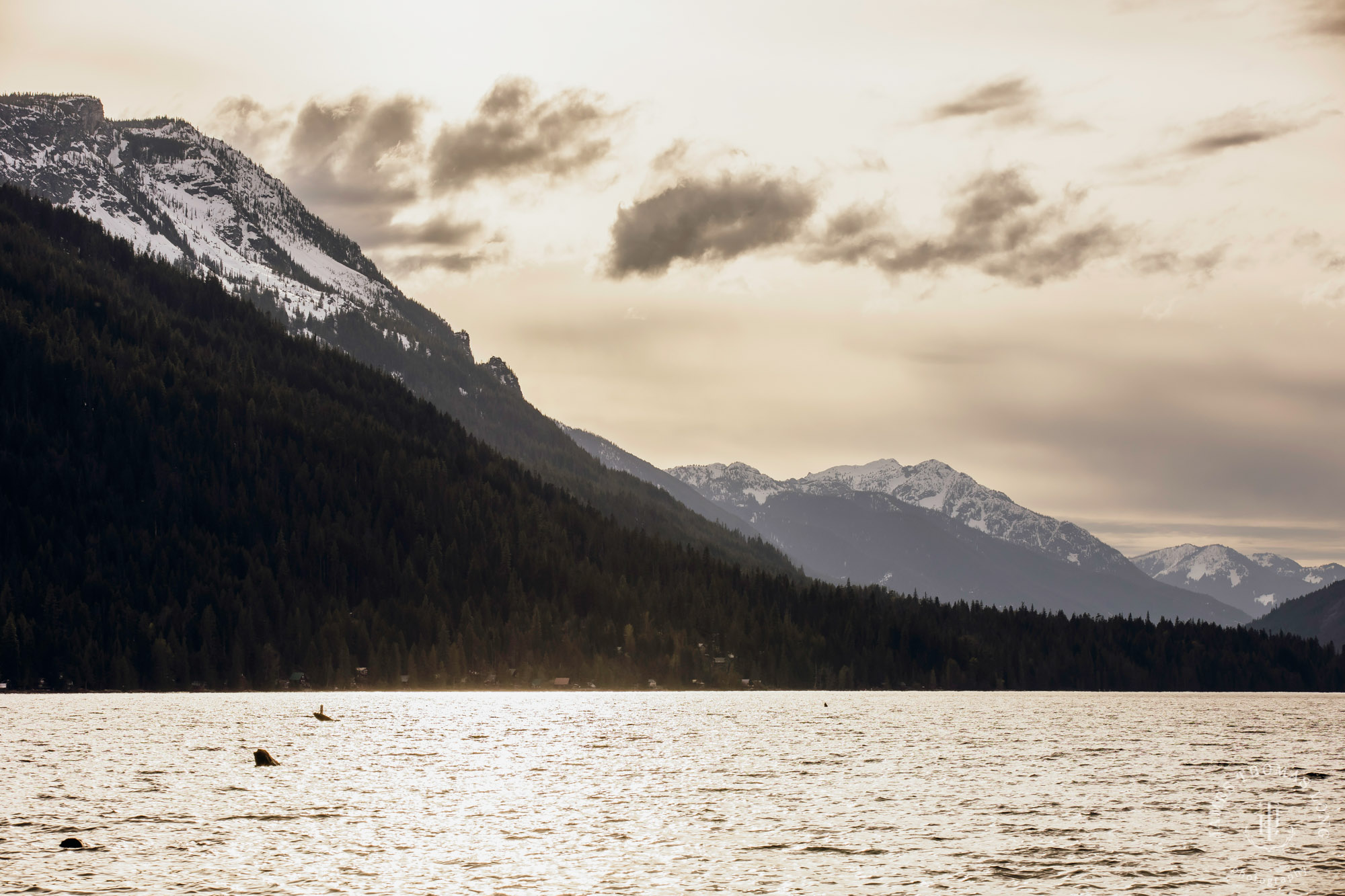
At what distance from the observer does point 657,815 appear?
77625mm

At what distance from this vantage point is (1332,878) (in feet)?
187

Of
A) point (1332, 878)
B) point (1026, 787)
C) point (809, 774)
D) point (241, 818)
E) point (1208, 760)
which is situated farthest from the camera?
point (1208, 760)

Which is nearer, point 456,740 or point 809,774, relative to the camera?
point 809,774

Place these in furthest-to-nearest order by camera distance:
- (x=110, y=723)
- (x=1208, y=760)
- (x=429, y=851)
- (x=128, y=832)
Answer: (x=110, y=723) → (x=1208, y=760) → (x=128, y=832) → (x=429, y=851)

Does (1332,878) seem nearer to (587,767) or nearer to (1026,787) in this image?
(1026,787)

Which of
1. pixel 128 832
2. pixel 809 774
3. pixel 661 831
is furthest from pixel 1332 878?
pixel 128 832

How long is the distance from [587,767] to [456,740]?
34.9 meters

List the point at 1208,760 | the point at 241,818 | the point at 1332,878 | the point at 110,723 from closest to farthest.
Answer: the point at 1332,878
the point at 241,818
the point at 1208,760
the point at 110,723

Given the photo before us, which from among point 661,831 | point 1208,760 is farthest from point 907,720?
point 661,831

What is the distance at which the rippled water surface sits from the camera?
55719 mm

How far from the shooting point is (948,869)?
57.8 m

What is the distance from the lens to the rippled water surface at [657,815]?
5572 centimetres

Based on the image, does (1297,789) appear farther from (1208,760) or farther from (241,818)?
(241,818)

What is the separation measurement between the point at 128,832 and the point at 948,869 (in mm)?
43812
